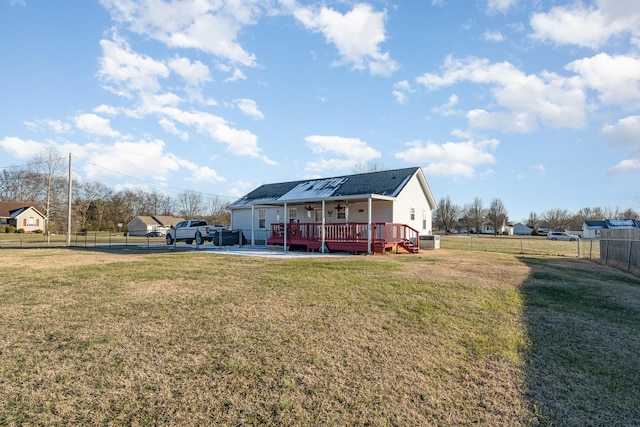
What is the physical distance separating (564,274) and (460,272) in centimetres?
352

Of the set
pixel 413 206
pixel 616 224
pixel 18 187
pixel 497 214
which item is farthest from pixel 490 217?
pixel 18 187

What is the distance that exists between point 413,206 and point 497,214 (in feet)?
216

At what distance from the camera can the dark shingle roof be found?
63.8 feet

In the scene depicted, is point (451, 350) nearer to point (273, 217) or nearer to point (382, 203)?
point (382, 203)

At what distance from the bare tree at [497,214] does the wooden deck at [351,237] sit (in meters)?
67.3

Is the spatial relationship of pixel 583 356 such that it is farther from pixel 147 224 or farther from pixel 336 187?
pixel 147 224

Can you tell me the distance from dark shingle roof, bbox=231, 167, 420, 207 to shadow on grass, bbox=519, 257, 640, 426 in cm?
1097

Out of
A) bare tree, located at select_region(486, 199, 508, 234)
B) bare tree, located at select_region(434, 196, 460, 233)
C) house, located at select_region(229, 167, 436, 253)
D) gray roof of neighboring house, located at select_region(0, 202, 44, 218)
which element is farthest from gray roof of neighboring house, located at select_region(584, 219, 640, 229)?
gray roof of neighboring house, located at select_region(0, 202, 44, 218)

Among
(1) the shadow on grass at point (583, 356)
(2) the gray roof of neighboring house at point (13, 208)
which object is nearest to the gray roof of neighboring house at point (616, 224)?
(1) the shadow on grass at point (583, 356)

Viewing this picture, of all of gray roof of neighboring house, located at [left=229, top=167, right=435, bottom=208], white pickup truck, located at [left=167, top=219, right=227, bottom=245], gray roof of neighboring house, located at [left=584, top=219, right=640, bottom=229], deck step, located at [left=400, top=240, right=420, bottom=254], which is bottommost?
deck step, located at [left=400, top=240, right=420, bottom=254]

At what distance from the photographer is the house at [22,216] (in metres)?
51.4

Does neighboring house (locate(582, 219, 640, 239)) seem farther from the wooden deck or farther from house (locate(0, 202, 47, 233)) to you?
house (locate(0, 202, 47, 233))

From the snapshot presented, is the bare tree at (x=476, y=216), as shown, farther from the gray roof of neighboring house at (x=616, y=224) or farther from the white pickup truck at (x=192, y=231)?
the white pickup truck at (x=192, y=231)

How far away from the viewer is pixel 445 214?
3063 inches
